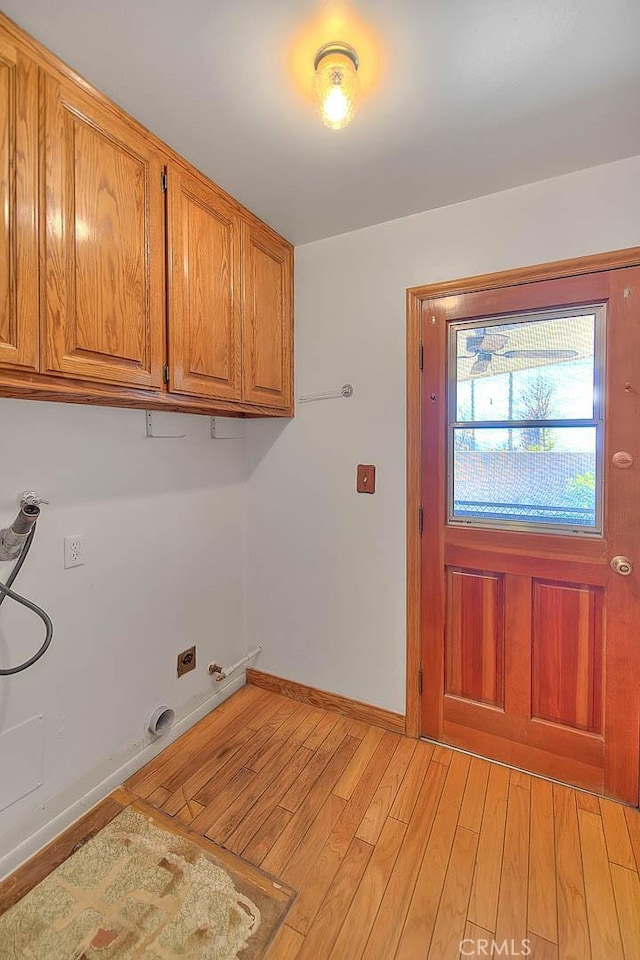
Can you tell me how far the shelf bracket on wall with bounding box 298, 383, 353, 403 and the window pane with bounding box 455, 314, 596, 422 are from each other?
526 millimetres

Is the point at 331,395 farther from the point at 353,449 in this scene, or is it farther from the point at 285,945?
the point at 285,945

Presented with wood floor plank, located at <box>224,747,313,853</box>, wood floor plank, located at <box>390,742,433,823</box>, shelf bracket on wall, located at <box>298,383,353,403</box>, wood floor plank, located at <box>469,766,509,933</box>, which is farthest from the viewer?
shelf bracket on wall, located at <box>298,383,353,403</box>

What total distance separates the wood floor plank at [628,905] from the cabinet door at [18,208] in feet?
7.49

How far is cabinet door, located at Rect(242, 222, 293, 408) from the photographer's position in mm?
2021

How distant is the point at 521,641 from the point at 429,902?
0.97 meters

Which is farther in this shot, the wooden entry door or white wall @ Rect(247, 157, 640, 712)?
white wall @ Rect(247, 157, 640, 712)

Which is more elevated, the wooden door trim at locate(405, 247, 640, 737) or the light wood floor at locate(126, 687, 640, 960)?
the wooden door trim at locate(405, 247, 640, 737)

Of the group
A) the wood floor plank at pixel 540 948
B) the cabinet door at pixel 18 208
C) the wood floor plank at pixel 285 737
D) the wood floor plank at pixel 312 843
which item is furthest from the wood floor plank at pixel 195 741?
the cabinet door at pixel 18 208

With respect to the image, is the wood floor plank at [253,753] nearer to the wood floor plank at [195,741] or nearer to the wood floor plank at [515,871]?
the wood floor plank at [195,741]

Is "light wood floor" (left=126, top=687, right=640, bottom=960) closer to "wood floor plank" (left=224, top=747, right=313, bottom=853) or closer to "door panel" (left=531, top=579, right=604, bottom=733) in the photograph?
"wood floor plank" (left=224, top=747, right=313, bottom=853)

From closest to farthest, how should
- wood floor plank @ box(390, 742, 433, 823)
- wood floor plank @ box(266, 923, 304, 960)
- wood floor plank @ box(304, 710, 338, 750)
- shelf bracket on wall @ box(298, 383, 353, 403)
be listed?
wood floor plank @ box(266, 923, 304, 960)
wood floor plank @ box(390, 742, 433, 823)
wood floor plank @ box(304, 710, 338, 750)
shelf bracket on wall @ box(298, 383, 353, 403)

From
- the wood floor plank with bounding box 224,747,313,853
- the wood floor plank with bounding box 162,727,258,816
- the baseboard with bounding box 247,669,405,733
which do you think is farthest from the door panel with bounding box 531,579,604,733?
the wood floor plank with bounding box 162,727,258,816

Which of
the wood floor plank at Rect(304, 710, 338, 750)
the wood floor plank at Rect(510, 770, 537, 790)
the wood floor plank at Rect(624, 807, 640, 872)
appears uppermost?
the wood floor plank at Rect(304, 710, 338, 750)

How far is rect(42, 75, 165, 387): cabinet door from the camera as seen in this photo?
125 centimetres
